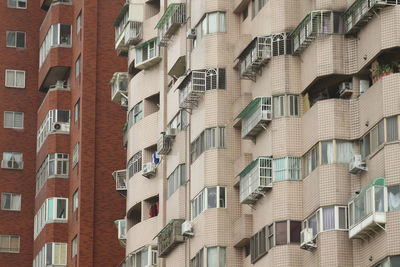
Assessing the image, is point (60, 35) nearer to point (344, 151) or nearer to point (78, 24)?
point (78, 24)

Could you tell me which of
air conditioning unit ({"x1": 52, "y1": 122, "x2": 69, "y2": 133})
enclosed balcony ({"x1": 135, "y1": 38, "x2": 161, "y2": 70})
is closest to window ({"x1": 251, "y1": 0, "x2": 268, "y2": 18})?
enclosed balcony ({"x1": 135, "y1": 38, "x2": 161, "y2": 70})

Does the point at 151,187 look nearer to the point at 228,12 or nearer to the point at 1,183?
the point at 228,12

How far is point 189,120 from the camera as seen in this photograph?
68.9 metres

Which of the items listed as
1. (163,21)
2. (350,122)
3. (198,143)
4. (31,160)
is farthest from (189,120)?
(31,160)

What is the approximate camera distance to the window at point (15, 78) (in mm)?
101438

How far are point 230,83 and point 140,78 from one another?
1280 cm

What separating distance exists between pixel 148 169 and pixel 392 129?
23149 millimetres

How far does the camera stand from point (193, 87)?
66562 millimetres

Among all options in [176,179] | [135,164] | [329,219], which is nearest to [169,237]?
[176,179]

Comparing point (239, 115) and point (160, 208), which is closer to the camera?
point (239, 115)

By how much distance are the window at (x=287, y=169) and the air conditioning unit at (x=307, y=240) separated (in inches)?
111

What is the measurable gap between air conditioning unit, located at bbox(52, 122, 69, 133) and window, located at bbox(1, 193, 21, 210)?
24.7 ft

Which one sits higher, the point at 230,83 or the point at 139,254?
the point at 230,83

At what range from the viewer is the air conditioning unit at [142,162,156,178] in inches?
2931
